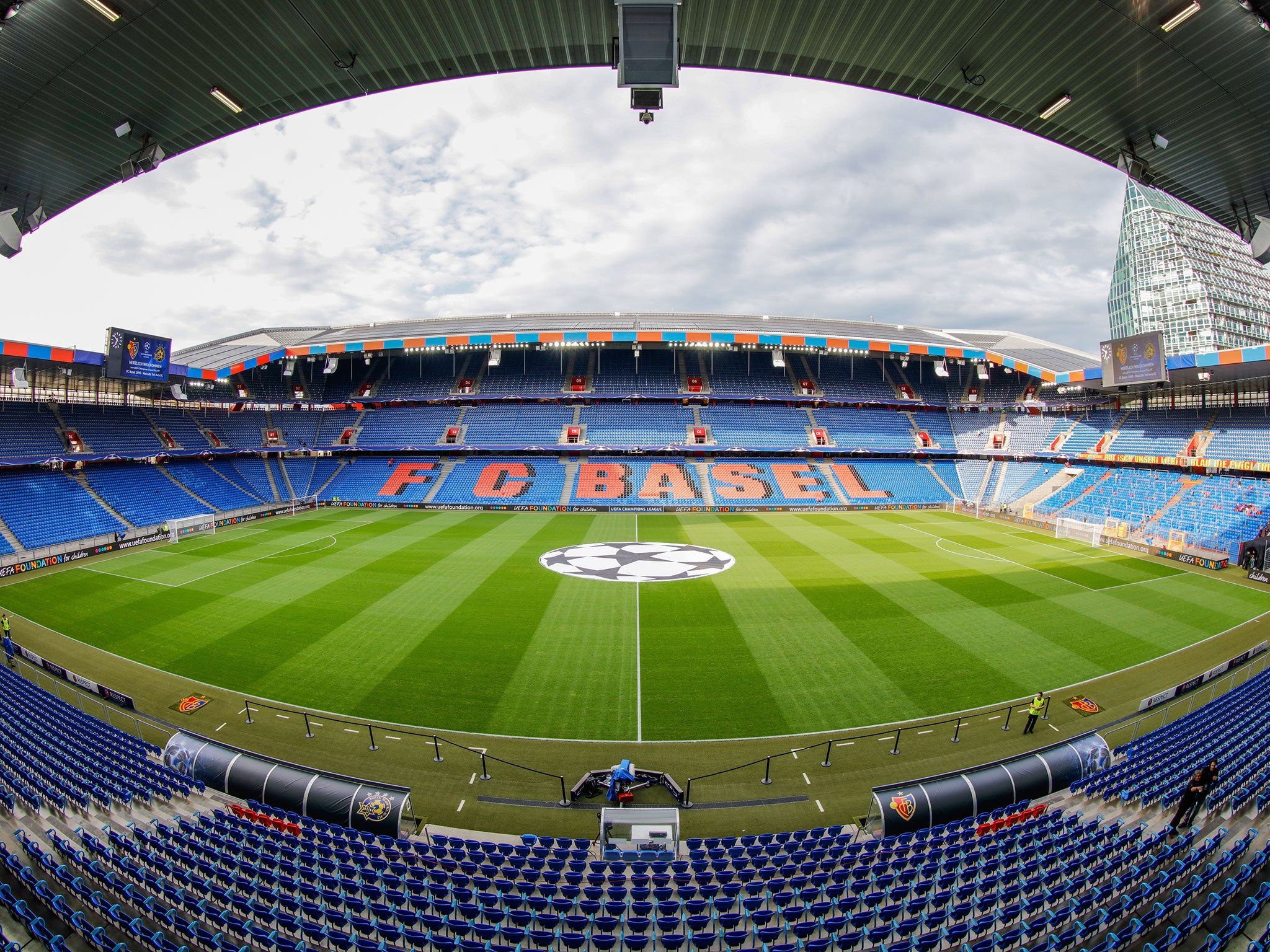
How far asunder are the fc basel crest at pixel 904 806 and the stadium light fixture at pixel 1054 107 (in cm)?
1096

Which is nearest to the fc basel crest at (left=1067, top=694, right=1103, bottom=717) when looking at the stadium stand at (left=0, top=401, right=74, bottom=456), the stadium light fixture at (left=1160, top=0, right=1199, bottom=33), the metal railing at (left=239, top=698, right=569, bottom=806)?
the metal railing at (left=239, top=698, right=569, bottom=806)

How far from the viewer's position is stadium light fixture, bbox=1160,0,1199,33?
5.96 meters

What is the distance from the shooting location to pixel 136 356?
29797 millimetres

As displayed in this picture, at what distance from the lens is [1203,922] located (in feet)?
20.0

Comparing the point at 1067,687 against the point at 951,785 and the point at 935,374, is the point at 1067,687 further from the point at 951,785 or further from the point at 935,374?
the point at 935,374

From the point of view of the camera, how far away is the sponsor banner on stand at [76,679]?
1270 centimetres

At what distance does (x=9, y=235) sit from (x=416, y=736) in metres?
12.3

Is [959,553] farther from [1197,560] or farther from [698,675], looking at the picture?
[698,675]

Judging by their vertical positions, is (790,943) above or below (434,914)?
above

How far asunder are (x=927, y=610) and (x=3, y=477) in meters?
48.7

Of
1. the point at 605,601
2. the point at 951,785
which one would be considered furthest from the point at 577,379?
the point at 951,785

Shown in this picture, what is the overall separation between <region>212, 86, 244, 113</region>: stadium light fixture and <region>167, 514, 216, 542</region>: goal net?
32.8 meters

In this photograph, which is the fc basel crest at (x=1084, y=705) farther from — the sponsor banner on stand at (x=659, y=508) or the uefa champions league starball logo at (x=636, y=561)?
the sponsor banner on stand at (x=659, y=508)

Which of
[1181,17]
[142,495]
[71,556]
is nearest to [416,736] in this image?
[1181,17]
